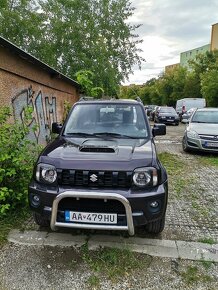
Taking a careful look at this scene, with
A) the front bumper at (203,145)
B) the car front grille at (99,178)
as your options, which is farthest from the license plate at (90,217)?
the front bumper at (203,145)

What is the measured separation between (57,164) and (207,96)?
93.0ft

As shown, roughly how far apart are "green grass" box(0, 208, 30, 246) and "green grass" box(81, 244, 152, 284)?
108 cm

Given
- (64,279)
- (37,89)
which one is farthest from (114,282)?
(37,89)

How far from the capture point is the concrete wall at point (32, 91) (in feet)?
20.8

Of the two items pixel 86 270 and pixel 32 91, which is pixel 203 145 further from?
pixel 86 270

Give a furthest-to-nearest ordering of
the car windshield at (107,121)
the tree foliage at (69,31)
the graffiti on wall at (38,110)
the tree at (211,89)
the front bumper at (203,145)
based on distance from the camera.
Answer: the tree at (211,89) → the tree foliage at (69,31) → the front bumper at (203,145) → the graffiti on wall at (38,110) → the car windshield at (107,121)

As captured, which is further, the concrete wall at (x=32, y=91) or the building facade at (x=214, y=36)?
the building facade at (x=214, y=36)

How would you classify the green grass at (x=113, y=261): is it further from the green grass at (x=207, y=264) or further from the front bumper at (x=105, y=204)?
the green grass at (x=207, y=264)

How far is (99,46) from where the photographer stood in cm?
2039

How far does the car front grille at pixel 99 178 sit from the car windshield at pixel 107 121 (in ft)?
3.80

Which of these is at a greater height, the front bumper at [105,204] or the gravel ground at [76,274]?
the front bumper at [105,204]

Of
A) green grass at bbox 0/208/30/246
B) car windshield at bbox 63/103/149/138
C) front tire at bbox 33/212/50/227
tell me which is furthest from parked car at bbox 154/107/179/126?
front tire at bbox 33/212/50/227

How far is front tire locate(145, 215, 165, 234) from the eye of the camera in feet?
11.7

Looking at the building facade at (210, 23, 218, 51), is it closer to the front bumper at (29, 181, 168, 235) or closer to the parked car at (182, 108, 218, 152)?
the parked car at (182, 108, 218, 152)
